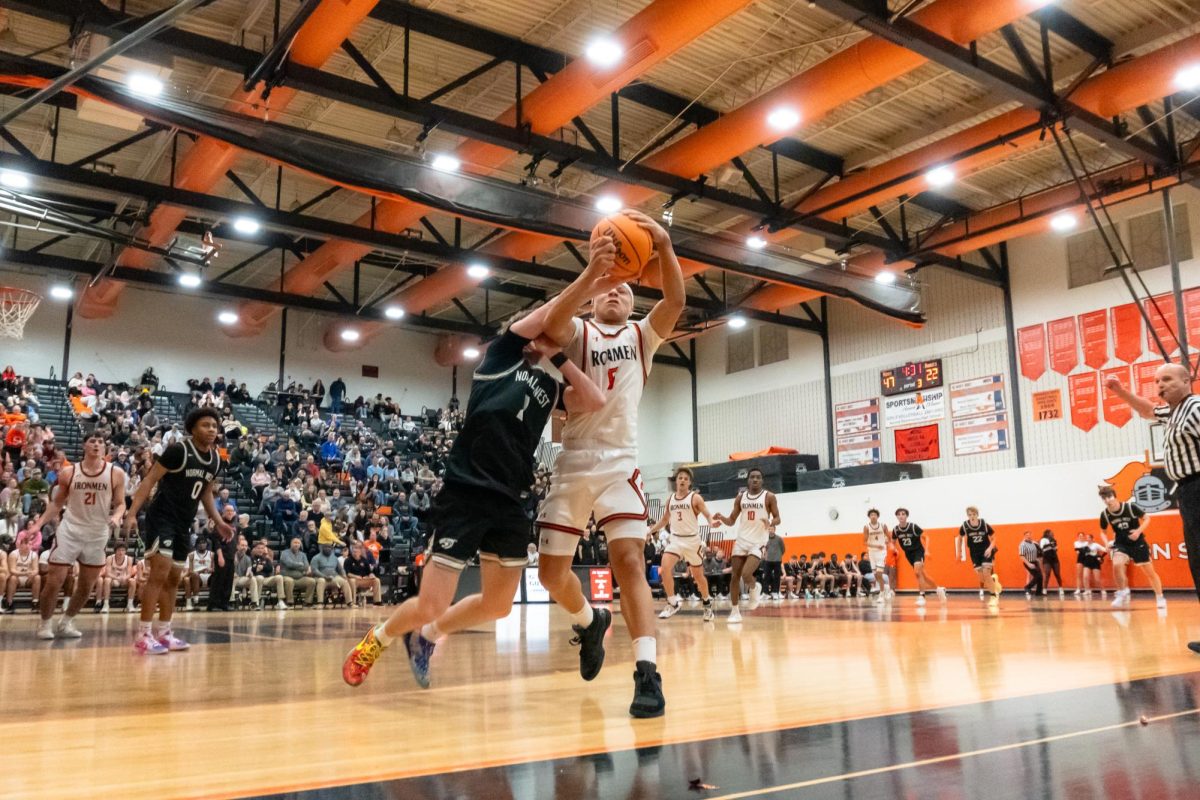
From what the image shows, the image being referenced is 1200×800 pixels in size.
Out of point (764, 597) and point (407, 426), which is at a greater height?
point (407, 426)

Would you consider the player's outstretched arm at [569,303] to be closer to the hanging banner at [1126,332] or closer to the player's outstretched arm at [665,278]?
the player's outstretched arm at [665,278]

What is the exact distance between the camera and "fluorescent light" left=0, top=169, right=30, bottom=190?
14789 millimetres

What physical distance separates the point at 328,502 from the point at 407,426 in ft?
26.5

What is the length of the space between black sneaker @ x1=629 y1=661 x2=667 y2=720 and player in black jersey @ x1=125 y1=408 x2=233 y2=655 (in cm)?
426

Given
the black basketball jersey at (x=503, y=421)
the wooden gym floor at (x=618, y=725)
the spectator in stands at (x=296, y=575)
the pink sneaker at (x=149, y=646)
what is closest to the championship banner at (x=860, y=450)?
the spectator in stands at (x=296, y=575)

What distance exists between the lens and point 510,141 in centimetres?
1429

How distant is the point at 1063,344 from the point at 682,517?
50.6ft

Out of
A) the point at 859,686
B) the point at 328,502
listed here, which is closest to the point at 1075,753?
the point at 859,686

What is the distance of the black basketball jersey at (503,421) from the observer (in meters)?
3.93

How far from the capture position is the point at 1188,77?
13273 millimetres

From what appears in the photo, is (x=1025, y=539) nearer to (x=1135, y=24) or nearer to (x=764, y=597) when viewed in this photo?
(x=764, y=597)

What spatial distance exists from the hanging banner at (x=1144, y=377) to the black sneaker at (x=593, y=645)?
19.7 meters

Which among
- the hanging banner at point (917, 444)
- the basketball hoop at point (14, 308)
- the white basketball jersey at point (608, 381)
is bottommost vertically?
the white basketball jersey at point (608, 381)

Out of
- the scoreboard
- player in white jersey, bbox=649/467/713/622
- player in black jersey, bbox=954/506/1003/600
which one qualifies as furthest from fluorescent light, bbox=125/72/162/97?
the scoreboard
